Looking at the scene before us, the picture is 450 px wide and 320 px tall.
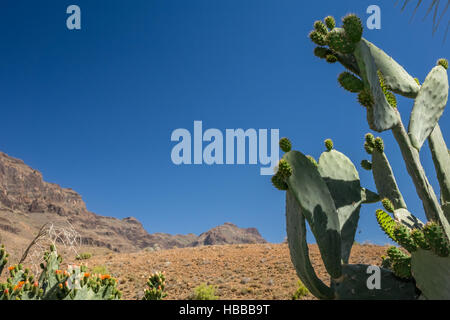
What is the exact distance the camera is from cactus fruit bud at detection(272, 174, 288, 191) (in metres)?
2.87

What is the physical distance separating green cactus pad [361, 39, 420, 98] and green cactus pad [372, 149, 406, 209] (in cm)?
77

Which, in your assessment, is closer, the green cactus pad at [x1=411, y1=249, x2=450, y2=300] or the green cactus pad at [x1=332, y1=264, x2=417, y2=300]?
the green cactus pad at [x1=411, y1=249, x2=450, y2=300]

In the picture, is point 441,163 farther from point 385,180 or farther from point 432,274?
point 432,274

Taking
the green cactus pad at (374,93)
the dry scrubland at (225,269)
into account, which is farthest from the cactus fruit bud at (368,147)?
the dry scrubland at (225,269)

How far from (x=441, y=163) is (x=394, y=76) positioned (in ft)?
3.68

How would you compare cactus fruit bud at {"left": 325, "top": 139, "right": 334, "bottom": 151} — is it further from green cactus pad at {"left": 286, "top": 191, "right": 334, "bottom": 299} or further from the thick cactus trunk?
green cactus pad at {"left": 286, "top": 191, "right": 334, "bottom": 299}

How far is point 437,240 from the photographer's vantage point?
85.9 inches

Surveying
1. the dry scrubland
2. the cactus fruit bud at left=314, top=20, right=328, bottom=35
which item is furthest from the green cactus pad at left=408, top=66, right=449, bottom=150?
the dry scrubland

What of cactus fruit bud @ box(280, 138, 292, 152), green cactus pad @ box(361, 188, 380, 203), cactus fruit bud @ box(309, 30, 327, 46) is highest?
cactus fruit bud @ box(309, 30, 327, 46)

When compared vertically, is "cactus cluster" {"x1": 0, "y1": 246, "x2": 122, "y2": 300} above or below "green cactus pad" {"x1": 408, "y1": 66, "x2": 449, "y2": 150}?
below

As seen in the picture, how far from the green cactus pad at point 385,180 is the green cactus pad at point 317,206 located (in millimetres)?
1275

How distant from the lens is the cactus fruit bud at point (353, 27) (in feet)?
9.29

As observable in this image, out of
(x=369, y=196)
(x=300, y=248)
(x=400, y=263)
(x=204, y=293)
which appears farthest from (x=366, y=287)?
(x=204, y=293)
